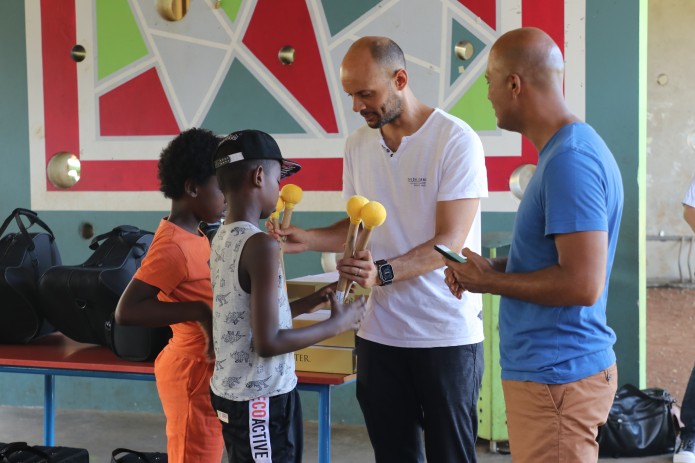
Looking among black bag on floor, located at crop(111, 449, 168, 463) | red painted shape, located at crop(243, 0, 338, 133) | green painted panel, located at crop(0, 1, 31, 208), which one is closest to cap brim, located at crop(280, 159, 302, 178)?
black bag on floor, located at crop(111, 449, 168, 463)

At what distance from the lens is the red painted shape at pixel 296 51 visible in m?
4.89

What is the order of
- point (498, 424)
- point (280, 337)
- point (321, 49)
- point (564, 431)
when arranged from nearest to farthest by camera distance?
point (564, 431) → point (280, 337) → point (498, 424) → point (321, 49)

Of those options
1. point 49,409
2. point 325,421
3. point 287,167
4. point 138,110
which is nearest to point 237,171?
point 287,167

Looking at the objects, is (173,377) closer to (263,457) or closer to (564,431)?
(263,457)

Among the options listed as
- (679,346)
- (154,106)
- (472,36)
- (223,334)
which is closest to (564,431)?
(223,334)

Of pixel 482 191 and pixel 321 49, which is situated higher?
pixel 321 49

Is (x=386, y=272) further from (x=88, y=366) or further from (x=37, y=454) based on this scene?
(x=37, y=454)

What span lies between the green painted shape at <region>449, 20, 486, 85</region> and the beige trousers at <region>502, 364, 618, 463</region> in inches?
112

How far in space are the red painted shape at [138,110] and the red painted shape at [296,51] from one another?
0.66 meters

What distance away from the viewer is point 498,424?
4.55m

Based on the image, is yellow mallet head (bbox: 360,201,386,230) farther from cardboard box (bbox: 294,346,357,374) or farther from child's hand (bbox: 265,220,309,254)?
cardboard box (bbox: 294,346,357,374)

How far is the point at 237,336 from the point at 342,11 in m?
2.97

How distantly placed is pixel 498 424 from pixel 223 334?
261 centimetres

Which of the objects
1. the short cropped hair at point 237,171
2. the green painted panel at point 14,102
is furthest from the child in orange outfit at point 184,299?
the green painted panel at point 14,102
